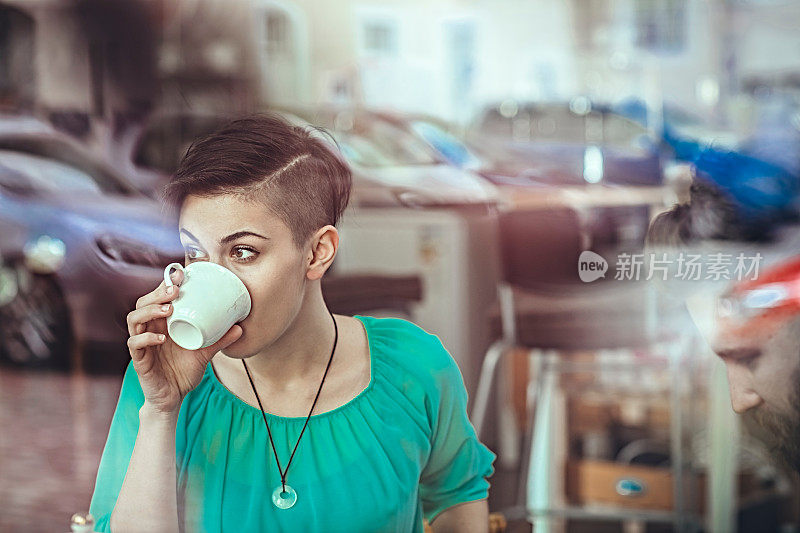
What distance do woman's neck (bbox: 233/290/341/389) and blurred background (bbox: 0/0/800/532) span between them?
59 millimetres

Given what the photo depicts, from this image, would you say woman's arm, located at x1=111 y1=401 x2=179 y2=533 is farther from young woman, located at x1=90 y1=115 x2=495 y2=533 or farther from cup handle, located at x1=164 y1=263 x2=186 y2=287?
cup handle, located at x1=164 y1=263 x2=186 y2=287

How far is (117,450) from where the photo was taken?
954 millimetres

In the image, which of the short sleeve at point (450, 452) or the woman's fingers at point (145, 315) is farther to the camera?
the short sleeve at point (450, 452)

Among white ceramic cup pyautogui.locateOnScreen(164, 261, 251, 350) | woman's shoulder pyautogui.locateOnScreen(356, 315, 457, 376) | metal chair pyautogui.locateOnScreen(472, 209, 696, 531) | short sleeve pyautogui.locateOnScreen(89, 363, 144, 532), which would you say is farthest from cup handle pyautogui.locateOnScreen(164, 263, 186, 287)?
metal chair pyautogui.locateOnScreen(472, 209, 696, 531)

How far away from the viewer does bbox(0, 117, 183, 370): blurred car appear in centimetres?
103

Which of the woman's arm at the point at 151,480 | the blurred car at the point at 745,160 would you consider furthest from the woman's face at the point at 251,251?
the blurred car at the point at 745,160

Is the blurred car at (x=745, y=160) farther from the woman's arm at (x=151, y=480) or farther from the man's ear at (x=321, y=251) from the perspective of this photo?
the woman's arm at (x=151, y=480)

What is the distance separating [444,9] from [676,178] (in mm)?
424

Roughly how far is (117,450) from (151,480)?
0.08 meters

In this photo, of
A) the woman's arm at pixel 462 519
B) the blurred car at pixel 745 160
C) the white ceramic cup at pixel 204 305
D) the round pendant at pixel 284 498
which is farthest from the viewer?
the blurred car at pixel 745 160

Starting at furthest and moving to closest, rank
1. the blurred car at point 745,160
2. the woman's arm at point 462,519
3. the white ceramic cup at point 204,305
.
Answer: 1. the blurred car at point 745,160
2. the woman's arm at point 462,519
3. the white ceramic cup at point 204,305

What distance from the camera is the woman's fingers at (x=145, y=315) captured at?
0.86m

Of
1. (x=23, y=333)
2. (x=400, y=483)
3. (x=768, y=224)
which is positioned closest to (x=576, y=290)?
(x=768, y=224)

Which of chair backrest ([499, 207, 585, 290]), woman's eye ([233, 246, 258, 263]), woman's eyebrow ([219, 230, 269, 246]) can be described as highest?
chair backrest ([499, 207, 585, 290])
